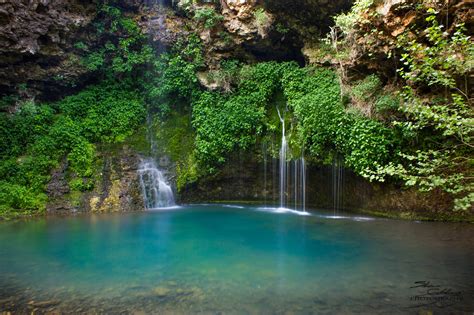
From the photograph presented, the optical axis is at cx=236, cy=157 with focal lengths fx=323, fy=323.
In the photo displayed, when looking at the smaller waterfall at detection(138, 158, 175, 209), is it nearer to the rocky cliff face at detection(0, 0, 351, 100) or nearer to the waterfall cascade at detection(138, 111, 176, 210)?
the waterfall cascade at detection(138, 111, 176, 210)

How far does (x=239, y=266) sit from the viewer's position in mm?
6684

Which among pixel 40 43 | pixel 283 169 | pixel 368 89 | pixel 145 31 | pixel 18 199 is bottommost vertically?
pixel 18 199

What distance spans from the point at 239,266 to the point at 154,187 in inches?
314

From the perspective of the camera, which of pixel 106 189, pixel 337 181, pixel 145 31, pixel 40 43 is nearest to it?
pixel 337 181

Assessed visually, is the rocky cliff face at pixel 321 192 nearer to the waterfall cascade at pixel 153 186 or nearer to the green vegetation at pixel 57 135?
the waterfall cascade at pixel 153 186

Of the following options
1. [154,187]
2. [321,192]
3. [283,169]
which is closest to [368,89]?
[321,192]

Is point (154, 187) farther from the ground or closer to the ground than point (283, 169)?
closer to the ground

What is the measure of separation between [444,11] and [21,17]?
13636 millimetres

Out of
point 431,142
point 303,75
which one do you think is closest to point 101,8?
point 303,75

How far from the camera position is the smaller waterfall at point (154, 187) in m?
13.5

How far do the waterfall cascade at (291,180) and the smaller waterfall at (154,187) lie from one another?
15.8ft

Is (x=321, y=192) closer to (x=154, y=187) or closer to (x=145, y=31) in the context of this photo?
(x=154, y=187)

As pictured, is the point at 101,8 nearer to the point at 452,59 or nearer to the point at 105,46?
the point at 105,46
